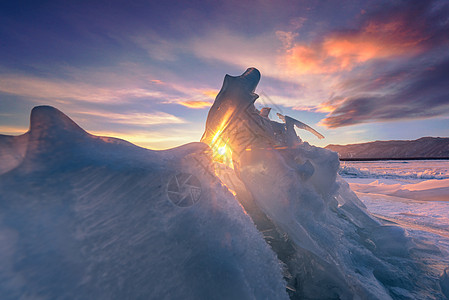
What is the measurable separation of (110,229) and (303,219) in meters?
2.05

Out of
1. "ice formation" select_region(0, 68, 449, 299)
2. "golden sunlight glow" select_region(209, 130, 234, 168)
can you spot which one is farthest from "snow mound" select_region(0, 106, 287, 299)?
"golden sunlight glow" select_region(209, 130, 234, 168)

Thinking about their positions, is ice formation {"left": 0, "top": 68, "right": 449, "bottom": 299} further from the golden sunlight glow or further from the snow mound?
the golden sunlight glow

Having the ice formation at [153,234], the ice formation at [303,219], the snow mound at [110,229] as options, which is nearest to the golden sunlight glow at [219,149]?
the ice formation at [303,219]

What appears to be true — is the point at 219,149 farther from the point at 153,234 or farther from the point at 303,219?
the point at 153,234

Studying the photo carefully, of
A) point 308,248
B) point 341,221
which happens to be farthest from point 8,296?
point 341,221

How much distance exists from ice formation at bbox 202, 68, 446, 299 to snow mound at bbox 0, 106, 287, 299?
→ 0.67 meters

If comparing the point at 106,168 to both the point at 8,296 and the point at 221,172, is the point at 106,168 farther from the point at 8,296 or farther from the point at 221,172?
the point at 221,172

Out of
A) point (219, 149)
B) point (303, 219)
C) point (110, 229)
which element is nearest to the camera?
point (110, 229)

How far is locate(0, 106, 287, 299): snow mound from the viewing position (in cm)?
115

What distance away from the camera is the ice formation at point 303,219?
196 centimetres

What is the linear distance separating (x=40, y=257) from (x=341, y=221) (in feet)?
12.1

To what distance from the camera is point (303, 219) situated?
232cm

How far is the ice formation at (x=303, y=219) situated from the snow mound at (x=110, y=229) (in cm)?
67

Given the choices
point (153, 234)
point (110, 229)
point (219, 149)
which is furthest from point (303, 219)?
point (110, 229)
